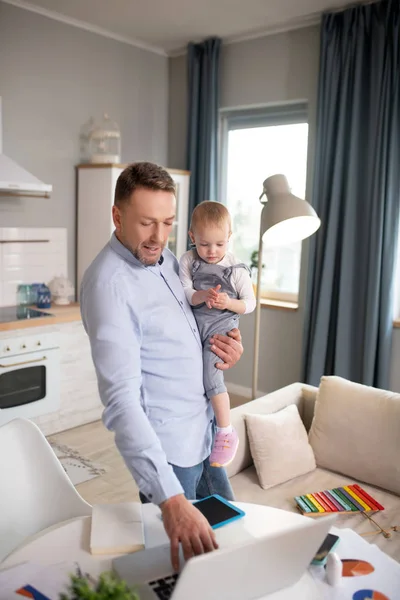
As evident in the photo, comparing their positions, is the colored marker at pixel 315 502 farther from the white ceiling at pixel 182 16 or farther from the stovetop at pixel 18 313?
the white ceiling at pixel 182 16

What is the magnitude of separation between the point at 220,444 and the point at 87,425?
251 cm

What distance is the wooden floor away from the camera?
3064mm

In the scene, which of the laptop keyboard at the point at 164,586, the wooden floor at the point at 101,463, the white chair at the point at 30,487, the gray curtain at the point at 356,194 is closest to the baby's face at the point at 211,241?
the white chair at the point at 30,487

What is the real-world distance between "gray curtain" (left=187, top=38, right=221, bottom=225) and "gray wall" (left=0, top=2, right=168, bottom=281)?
0.42 m

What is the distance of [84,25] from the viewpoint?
430cm

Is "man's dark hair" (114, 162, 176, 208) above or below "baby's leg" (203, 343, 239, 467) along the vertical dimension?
above

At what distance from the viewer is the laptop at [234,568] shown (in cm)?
92

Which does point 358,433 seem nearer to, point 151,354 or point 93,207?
point 151,354

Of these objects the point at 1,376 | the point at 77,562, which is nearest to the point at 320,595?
the point at 77,562

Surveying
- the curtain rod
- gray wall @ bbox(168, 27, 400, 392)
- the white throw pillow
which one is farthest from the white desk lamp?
the curtain rod

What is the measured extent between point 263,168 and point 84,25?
1779 mm

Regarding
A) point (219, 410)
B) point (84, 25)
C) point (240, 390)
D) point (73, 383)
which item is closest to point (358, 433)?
point (219, 410)

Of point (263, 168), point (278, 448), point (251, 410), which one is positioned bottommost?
point (278, 448)

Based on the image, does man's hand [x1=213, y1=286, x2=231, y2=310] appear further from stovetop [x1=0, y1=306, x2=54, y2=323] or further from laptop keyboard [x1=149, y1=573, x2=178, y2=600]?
stovetop [x1=0, y1=306, x2=54, y2=323]
